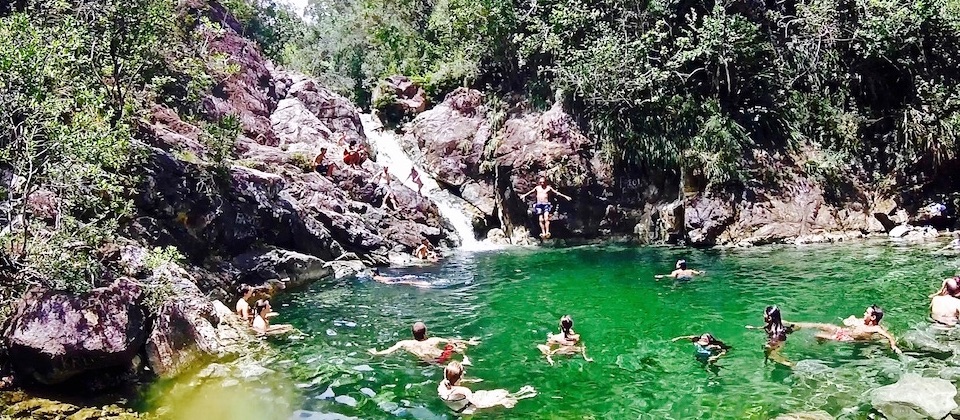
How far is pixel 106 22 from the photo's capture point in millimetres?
16219

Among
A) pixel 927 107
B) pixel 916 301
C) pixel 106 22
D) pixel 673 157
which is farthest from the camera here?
pixel 673 157

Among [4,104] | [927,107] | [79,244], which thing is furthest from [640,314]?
[927,107]

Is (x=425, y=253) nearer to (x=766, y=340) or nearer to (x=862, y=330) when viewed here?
(x=766, y=340)

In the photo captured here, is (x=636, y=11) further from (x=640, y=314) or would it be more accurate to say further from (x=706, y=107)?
(x=640, y=314)

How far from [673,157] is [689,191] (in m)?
1.45

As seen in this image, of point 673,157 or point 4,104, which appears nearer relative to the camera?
point 4,104

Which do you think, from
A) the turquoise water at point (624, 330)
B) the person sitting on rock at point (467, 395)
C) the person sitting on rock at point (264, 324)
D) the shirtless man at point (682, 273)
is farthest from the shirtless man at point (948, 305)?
the person sitting on rock at point (264, 324)

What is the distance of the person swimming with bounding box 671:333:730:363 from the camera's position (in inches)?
413

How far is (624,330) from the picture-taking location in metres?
12.5

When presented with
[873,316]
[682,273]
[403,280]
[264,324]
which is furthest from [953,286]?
[264,324]

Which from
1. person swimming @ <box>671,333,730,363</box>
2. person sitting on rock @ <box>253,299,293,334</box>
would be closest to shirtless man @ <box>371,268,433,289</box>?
person sitting on rock @ <box>253,299,293,334</box>

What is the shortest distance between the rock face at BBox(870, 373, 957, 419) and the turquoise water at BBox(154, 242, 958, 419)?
36 centimetres

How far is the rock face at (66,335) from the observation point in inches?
364

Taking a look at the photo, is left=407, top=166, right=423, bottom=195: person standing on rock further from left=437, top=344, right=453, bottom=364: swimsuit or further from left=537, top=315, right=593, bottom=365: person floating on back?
left=537, top=315, right=593, bottom=365: person floating on back
